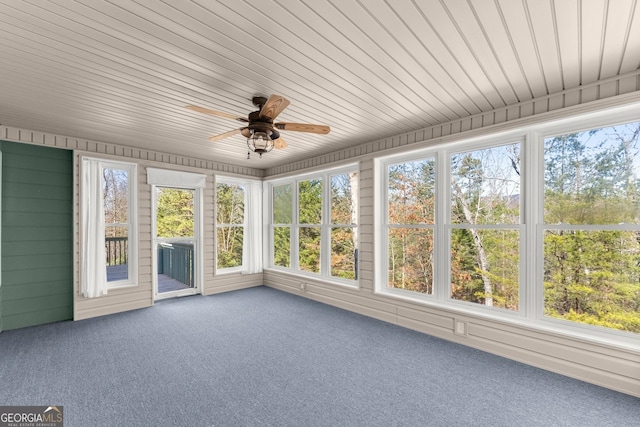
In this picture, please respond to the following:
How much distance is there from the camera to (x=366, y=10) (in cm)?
159

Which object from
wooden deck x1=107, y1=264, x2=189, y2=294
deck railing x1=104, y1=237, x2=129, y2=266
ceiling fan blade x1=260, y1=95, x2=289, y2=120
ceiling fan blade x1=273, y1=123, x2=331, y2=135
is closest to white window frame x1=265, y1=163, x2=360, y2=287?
wooden deck x1=107, y1=264, x2=189, y2=294

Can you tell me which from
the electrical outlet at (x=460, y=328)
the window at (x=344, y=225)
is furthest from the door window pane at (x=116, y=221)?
the electrical outlet at (x=460, y=328)

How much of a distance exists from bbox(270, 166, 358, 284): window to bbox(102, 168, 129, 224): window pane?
2.65 meters

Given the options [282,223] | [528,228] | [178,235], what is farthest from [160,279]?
[528,228]

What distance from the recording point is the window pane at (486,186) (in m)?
3.06

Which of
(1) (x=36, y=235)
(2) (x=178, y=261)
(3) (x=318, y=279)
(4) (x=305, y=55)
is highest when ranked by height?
(4) (x=305, y=55)

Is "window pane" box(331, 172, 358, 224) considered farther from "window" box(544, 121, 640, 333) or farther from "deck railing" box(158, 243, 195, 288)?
"deck railing" box(158, 243, 195, 288)

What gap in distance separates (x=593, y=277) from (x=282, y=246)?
4683 mm

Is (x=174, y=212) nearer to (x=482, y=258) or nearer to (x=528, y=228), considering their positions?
(x=482, y=258)

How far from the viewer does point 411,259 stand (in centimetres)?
389

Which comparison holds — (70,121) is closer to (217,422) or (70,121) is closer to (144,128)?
(144,128)

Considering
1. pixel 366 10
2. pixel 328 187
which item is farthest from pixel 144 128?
pixel 366 10

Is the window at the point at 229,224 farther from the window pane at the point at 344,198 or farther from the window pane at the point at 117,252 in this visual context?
the window pane at the point at 344,198

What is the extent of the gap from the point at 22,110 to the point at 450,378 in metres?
4.99
